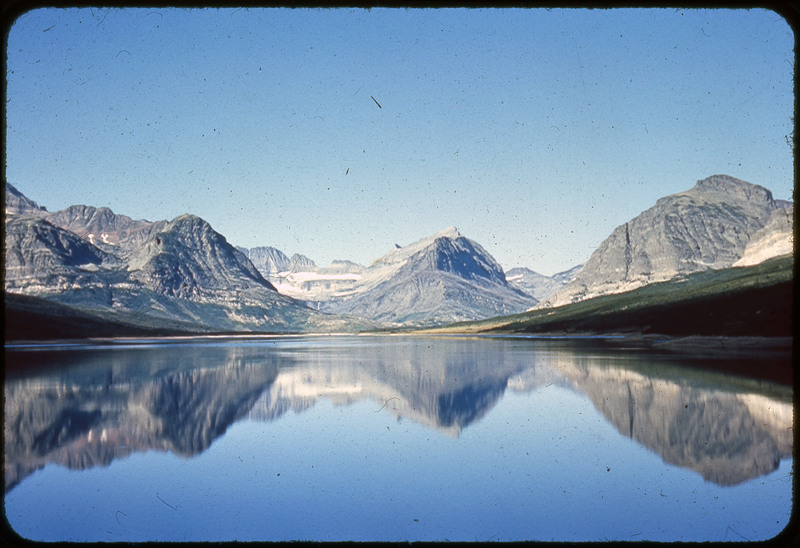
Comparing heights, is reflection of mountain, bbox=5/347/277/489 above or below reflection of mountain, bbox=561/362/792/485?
below

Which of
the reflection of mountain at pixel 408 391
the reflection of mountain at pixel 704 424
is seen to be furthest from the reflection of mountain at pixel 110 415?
the reflection of mountain at pixel 704 424

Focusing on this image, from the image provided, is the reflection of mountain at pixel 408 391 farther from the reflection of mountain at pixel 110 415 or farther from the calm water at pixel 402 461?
Answer: the reflection of mountain at pixel 110 415

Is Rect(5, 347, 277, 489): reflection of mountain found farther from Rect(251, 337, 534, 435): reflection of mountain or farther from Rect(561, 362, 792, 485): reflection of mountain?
Rect(561, 362, 792, 485): reflection of mountain

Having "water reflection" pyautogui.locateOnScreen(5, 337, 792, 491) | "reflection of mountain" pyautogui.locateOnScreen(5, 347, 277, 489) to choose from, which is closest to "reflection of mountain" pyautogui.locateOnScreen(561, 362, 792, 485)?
"water reflection" pyautogui.locateOnScreen(5, 337, 792, 491)

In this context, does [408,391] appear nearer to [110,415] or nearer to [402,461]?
[110,415]

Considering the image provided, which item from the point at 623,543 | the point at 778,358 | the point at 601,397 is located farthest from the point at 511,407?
the point at 778,358

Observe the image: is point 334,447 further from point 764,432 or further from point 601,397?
point 601,397
